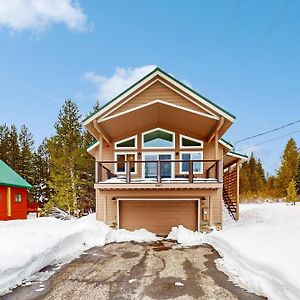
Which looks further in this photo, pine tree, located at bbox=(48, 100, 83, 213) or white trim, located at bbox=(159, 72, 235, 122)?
pine tree, located at bbox=(48, 100, 83, 213)

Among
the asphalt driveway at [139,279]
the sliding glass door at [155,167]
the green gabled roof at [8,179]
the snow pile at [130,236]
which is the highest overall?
the sliding glass door at [155,167]

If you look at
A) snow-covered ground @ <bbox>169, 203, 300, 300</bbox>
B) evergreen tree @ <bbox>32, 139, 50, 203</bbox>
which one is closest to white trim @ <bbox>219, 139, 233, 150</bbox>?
snow-covered ground @ <bbox>169, 203, 300, 300</bbox>

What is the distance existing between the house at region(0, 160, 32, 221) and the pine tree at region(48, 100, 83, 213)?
7.12 metres

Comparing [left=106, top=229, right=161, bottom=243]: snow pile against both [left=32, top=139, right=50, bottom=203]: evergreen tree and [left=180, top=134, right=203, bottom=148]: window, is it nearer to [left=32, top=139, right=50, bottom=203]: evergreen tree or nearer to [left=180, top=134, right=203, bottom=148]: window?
[left=180, top=134, right=203, bottom=148]: window

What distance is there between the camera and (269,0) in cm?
1611

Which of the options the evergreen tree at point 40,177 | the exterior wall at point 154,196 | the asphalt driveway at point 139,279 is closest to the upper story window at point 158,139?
the exterior wall at point 154,196

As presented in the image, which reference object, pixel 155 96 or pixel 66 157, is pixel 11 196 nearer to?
pixel 66 157

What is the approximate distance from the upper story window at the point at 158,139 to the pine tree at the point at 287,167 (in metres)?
29.9

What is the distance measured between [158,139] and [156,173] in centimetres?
184

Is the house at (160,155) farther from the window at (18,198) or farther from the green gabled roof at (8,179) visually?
the window at (18,198)

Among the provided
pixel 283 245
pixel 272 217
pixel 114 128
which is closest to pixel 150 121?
pixel 114 128

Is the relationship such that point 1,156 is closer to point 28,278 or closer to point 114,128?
point 114,128

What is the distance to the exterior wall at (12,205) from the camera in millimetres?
20719

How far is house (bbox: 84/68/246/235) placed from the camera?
13.7 m
